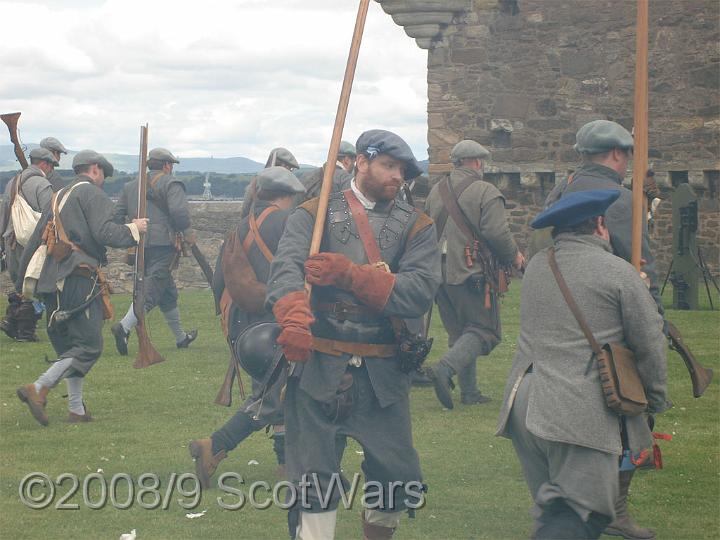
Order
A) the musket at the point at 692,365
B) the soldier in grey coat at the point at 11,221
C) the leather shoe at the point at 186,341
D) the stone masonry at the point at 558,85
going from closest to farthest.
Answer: the musket at the point at 692,365, the soldier in grey coat at the point at 11,221, the leather shoe at the point at 186,341, the stone masonry at the point at 558,85

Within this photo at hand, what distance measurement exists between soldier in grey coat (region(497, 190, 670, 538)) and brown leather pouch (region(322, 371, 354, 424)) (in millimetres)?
856

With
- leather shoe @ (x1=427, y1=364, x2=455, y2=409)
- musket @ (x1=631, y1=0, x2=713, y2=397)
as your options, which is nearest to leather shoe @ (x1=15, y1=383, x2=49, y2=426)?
leather shoe @ (x1=427, y1=364, x2=455, y2=409)

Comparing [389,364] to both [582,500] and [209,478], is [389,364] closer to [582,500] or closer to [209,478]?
[582,500]

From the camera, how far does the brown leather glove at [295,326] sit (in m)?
5.29

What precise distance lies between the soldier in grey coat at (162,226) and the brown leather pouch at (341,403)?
7923 mm

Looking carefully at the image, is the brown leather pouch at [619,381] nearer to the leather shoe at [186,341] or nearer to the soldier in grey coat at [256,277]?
the soldier in grey coat at [256,277]

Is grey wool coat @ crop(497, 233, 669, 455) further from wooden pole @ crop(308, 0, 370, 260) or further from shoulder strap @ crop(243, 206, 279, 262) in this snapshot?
shoulder strap @ crop(243, 206, 279, 262)

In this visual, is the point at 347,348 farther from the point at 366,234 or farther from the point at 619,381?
the point at 619,381

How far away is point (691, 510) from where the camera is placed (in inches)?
275

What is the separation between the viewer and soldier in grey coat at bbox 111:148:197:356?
1344 cm

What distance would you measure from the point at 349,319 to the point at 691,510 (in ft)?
8.29

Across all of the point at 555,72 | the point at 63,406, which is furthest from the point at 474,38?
the point at 63,406

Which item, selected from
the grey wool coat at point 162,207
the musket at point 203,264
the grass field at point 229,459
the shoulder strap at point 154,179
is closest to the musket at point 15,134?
the grey wool coat at point 162,207

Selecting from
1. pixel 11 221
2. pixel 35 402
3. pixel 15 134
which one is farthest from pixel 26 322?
pixel 35 402
